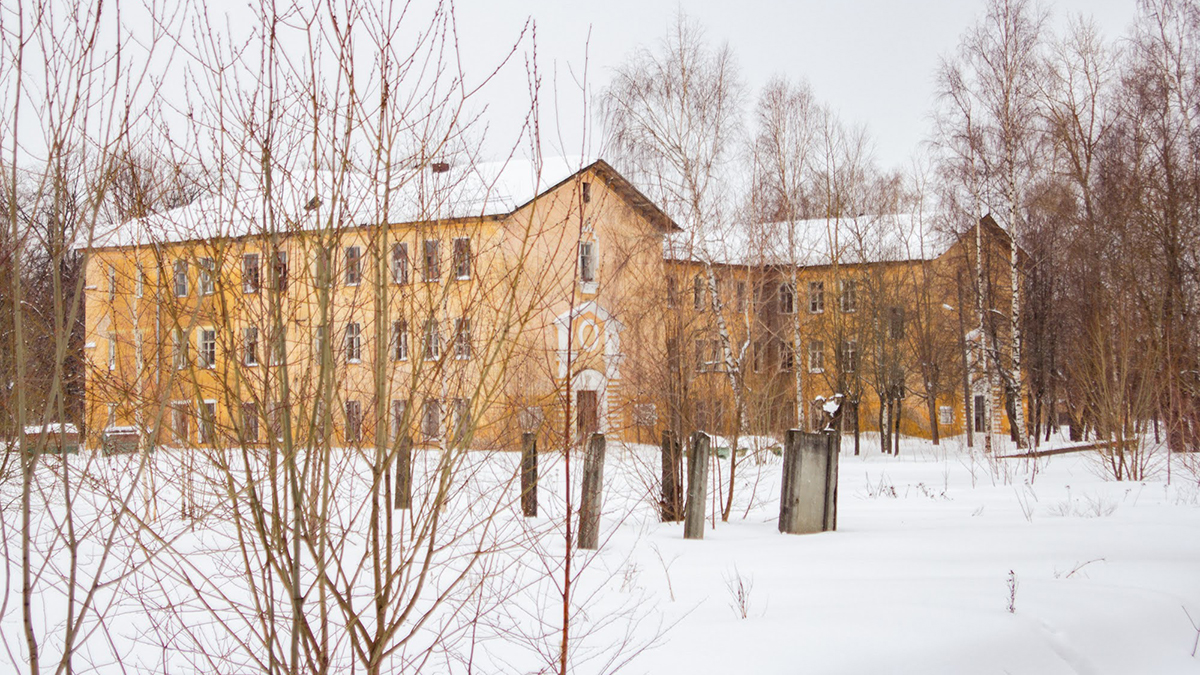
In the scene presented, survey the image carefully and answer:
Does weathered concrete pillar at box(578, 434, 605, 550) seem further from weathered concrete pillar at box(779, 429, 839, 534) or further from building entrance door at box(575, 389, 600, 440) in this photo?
weathered concrete pillar at box(779, 429, 839, 534)

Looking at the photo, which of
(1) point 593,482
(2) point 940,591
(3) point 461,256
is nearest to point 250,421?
(3) point 461,256

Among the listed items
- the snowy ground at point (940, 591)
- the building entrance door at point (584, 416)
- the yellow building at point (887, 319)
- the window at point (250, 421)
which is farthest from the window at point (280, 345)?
the yellow building at point (887, 319)

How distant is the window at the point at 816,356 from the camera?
32369 mm

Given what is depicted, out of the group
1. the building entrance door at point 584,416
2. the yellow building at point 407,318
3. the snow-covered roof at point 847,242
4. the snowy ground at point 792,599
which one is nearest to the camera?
the yellow building at point 407,318

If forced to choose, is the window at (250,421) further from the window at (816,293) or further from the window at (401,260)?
the window at (816,293)

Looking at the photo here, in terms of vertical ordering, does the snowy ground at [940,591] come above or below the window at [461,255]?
below

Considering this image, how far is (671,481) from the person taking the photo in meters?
9.20

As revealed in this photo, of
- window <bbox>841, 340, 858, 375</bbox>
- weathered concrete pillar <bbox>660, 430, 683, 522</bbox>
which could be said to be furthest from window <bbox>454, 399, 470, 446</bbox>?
window <bbox>841, 340, 858, 375</bbox>

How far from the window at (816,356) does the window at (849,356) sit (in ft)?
2.53

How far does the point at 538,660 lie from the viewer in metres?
4.98

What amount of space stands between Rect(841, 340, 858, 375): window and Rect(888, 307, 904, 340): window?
1267 mm

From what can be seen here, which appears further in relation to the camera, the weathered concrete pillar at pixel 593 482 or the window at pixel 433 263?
the weathered concrete pillar at pixel 593 482

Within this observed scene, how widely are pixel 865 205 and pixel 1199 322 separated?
13753 mm

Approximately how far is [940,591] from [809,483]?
2.62 meters
